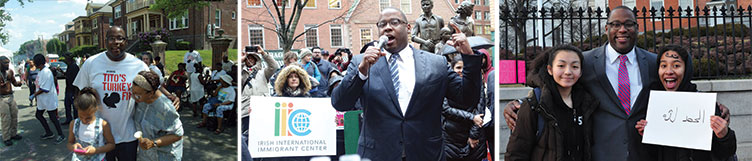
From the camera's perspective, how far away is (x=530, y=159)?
3639mm

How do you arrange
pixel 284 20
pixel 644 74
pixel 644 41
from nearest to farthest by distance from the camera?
pixel 284 20 → pixel 644 74 → pixel 644 41

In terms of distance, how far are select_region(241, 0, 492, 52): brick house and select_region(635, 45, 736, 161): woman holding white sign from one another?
150 centimetres

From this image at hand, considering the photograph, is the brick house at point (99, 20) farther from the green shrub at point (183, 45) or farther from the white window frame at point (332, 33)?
the white window frame at point (332, 33)

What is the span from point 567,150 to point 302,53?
192 cm

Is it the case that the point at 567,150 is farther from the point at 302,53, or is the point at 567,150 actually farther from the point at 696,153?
the point at 302,53

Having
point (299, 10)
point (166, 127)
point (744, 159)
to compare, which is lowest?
point (744, 159)

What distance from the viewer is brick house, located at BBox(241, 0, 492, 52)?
134 inches

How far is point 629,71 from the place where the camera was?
3.79 m

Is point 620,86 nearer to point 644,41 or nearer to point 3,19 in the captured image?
point 644,41

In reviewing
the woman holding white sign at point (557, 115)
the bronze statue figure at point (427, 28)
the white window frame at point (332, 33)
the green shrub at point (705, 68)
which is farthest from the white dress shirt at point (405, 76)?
the green shrub at point (705, 68)

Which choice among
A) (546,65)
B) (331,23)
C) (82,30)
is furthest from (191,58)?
(546,65)

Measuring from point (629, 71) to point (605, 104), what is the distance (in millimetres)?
303

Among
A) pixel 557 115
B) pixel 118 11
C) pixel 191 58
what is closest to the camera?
pixel 557 115

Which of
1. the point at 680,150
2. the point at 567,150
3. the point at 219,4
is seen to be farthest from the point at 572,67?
the point at 219,4
